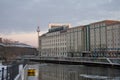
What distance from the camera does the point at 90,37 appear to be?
447ft

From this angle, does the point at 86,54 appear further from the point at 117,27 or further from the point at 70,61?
the point at 70,61

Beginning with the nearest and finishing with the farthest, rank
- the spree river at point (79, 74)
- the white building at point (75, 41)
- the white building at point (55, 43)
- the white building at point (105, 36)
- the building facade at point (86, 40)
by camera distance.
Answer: the spree river at point (79, 74)
the white building at point (105, 36)
the building facade at point (86, 40)
the white building at point (75, 41)
the white building at point (55, 43)

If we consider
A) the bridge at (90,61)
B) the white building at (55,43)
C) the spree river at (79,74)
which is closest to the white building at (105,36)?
the bridge at (90,61)

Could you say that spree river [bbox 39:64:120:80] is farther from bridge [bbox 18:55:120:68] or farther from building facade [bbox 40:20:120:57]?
building facade [bbox 40:20:120:57]

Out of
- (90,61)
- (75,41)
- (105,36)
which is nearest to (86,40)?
(75,41)

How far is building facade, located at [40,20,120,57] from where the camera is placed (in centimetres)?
11812

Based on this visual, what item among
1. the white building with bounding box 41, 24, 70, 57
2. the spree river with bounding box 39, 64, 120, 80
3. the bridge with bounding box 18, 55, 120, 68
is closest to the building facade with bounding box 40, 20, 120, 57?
the white building with bounding box 41, 24, 70, 57

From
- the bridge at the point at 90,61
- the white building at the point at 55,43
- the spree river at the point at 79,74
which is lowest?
the spree river at the point at 79,74

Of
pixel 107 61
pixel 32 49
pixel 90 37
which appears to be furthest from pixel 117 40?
pixel 32 49

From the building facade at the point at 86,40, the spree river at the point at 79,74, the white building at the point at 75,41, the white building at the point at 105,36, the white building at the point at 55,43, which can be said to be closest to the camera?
the spree river at the point at 79,74

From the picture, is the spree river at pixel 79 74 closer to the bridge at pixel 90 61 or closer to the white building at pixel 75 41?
the bridge at pixel 90 61

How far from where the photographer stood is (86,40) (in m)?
141

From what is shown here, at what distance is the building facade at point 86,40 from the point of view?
388 feet

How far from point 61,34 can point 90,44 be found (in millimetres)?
33155
